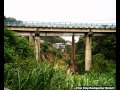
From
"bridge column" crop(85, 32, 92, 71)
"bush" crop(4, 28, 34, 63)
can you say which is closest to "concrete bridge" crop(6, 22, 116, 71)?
"bridge column" crop(85, 32, 92, 71)

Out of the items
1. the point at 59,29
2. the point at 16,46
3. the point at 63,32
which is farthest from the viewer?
the point at 63,32

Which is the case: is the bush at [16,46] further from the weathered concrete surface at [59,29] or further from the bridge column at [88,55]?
the bridge column at [88,55]

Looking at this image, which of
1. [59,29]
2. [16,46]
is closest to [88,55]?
[59,29]

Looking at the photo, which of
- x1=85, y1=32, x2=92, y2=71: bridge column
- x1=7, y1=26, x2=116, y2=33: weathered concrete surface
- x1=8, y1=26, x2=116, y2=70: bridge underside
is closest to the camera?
x1=7, y1=26, x2=116, y2=33: weathered concrete surface

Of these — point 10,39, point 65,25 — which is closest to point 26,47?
point 10,39

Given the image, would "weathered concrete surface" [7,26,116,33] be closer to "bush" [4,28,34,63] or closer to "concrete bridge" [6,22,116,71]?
"concrete bridge" [6,22,116,71]

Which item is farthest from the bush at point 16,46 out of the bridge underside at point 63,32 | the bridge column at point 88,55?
the bridge column at point 88,55

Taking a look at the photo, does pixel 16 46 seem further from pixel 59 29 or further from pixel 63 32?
pixel 63 32

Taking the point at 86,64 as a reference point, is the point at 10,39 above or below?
above

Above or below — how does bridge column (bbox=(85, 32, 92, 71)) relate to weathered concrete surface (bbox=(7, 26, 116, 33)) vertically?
below

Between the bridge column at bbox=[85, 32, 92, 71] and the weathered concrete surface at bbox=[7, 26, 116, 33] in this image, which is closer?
the weathered concrete surface at bbox=[7, 26, 116, 33]

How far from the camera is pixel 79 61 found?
160 feet
